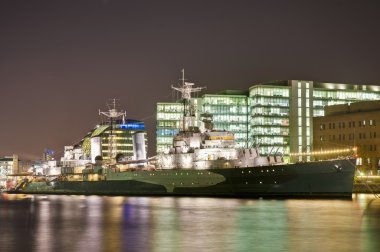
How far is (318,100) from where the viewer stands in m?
165

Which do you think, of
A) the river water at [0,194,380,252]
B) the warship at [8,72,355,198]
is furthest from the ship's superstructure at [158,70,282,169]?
the river water at [0,194,380,252]

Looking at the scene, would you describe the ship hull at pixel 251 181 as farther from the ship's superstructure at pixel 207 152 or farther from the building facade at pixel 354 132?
the building facade at pixel 354 132

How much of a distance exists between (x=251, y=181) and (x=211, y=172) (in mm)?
6745

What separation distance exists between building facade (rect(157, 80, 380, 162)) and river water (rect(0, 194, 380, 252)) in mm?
103332

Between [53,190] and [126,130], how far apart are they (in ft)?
239

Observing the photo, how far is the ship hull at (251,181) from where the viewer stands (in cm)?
7681

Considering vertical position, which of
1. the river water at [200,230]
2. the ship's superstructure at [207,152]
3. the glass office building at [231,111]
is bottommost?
the river water at [200,230]

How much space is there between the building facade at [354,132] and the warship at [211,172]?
127 ft

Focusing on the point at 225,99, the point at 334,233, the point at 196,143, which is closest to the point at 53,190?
the point at 196,143

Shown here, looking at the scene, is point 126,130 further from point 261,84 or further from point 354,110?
point 354,110

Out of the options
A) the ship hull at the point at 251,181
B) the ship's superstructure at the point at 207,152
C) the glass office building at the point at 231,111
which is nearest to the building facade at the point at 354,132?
the glass office building at the point at 231,111

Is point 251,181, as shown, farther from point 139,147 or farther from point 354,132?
point 354,132

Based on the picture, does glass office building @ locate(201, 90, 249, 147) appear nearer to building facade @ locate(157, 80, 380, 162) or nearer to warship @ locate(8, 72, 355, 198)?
building facade @ locate(157, 80, 380, 162)

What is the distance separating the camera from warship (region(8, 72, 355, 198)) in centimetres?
7781
